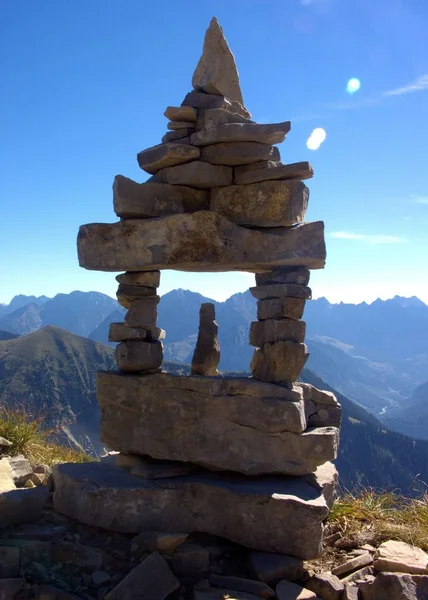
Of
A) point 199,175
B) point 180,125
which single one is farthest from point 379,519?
point 180,125

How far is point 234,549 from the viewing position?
613cm

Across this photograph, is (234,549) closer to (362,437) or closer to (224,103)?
(224,103)

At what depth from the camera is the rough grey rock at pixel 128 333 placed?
7.14 meters

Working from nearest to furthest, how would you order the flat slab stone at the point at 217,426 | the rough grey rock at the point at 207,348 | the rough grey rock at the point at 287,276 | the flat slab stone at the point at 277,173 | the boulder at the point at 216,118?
the flat slab stone at the point at 217,426 → the flat slab stone at the point at 277,173 → the rough grey rock at the point at 287,276 → the boulder at the point at 216,118 → the rough grey rock at the point at 207,348

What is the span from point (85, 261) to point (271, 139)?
311 centimetres

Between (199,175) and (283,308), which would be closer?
(283,308)

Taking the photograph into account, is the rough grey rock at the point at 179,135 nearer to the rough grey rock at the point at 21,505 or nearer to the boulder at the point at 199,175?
the boulder at the point at 199,175

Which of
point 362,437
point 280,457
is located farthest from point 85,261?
point 362,437

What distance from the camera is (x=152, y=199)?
7.10 meters

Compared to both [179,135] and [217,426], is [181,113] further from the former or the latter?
[217,426]

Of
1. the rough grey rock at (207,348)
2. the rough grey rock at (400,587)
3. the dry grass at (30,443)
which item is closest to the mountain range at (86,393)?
the dry grass at (30,443)

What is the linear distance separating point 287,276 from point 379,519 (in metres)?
3.74

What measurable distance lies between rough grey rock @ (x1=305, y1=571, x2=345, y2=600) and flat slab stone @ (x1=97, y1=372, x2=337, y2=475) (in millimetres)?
1241

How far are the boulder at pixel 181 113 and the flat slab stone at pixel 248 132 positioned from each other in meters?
0.49
